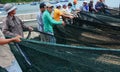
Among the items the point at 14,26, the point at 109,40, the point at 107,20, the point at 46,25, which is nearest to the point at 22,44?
the point at 14,26

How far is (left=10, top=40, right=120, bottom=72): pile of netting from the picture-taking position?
4.82 metres

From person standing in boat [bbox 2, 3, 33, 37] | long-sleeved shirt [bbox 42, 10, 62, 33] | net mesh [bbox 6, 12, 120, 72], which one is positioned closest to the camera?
net mesh [bbox 6, 12, 120, 72]

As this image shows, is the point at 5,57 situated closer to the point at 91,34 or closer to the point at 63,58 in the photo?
the point at 63,58

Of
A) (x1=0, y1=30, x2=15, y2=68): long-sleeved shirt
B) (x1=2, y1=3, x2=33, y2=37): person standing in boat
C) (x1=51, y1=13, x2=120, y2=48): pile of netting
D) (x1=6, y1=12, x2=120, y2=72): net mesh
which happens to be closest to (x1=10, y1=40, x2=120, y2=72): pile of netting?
(x1=6, y1=12, x2=120, y2=72): net mesh

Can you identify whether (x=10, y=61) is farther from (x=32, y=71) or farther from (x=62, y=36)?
(x=62, y=36)

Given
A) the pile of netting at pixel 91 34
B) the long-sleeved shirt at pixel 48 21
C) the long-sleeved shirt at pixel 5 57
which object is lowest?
the pile of netting at pixel 91 34

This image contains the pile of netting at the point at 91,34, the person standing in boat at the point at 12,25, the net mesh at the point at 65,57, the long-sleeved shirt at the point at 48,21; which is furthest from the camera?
the pile of netting at the point at 91,34

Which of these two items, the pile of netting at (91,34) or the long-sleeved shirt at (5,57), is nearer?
the long-sleeved shirt at (5,57)

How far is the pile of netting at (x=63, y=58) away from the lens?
4.82 metres

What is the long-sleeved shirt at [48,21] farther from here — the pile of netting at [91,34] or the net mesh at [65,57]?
the net mesh at [65,57]

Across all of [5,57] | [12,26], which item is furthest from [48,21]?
[5,57]

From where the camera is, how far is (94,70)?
5020mm

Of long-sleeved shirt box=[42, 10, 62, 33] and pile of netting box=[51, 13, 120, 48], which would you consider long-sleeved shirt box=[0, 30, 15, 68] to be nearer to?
long-sleeved shirt box=[42, 10, 62, 33]

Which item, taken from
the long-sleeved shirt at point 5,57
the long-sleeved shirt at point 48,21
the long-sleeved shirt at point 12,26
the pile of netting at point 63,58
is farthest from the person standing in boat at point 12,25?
the long-sleeved shirt at point 48,21
